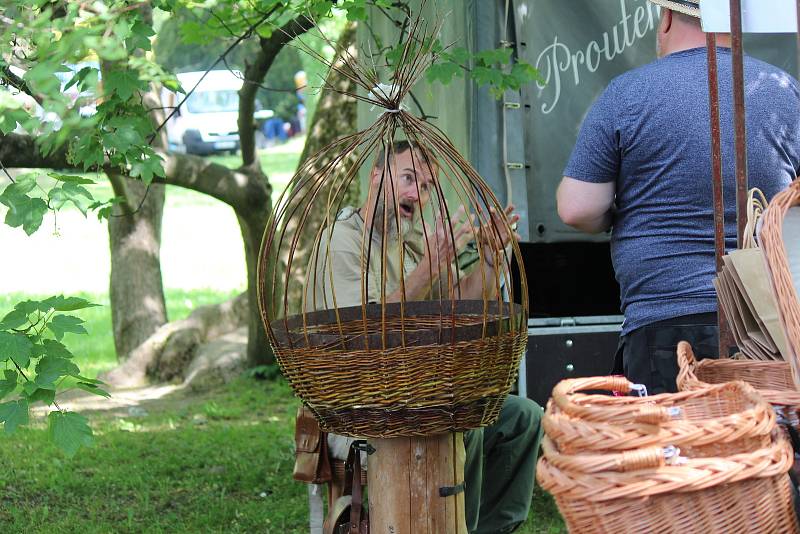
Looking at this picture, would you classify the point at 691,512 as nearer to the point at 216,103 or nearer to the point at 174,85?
the point at 174,85

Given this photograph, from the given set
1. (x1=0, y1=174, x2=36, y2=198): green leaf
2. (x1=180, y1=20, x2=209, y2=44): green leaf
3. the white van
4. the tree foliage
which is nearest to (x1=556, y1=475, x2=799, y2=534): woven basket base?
the tree foliage

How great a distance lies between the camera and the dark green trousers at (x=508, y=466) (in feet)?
11.5

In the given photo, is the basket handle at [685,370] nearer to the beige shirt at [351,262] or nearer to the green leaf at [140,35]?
the beige shirt at [351,262]

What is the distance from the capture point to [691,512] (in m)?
1.42

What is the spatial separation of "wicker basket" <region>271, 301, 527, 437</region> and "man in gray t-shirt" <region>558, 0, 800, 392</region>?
0.35 meters

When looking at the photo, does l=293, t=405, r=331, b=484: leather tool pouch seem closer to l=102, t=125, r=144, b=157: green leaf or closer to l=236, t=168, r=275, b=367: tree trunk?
l=102, t=125, r=144, b=157: green leaf

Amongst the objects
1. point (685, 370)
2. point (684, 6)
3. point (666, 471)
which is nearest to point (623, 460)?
point (666, 471)

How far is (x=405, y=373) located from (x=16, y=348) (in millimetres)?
1050

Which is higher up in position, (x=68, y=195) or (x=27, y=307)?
(x=68, y=195)

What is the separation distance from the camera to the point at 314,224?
7.37 m

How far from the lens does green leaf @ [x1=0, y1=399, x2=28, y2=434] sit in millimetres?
2613

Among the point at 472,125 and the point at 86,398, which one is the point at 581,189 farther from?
the point at 86,398

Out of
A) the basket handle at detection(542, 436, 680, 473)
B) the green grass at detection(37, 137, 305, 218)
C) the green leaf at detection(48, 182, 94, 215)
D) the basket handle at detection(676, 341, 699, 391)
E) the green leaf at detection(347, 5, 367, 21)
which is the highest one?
the green grass at detection(37, 137, 305, 218)

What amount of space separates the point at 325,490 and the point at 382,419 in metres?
2.51
